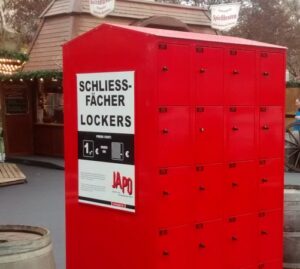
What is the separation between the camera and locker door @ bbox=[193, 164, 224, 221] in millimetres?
4398

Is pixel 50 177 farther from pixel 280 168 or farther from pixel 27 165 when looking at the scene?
pixel 280 168

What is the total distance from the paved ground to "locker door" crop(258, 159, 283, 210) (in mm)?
2495

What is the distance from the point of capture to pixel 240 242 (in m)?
4.78

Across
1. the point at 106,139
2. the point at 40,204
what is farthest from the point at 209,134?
the point at 40,204

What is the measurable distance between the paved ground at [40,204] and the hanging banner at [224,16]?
6.96 metres

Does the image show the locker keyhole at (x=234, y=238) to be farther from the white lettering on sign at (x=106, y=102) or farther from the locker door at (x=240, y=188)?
the white lettering on sign at (x=106, y=102)

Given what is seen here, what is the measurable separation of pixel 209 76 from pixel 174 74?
0.36 metres

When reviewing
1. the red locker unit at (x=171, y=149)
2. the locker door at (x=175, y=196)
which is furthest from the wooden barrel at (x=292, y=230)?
the locker door at (x=175, y=196)

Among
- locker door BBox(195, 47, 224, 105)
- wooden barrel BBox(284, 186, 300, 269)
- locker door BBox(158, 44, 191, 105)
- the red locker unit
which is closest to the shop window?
wooden barrel BBox(284, 186, 300, 269)

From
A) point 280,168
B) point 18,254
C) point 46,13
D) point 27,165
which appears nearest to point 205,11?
point 46,13

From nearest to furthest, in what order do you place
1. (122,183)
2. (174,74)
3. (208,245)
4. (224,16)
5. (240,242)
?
(174,74)
(122,183)
(208,245)
(240,242)
(224,16)

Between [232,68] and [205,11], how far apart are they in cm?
1659

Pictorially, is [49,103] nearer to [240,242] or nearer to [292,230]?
[292,230]

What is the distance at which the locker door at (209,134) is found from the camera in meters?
4.38
